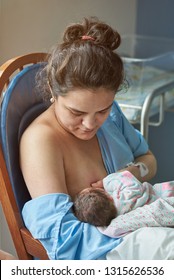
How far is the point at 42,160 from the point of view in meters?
1.49

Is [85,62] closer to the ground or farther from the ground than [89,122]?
farther from the ground

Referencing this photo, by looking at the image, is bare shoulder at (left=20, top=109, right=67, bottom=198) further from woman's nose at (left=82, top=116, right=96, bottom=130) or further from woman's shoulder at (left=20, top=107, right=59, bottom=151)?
woman's nose at (left=82, top=116, right=96, bottom=130)

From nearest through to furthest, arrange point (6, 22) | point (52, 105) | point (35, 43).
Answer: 1. point (52, 105)
2. point (6, 22)
3. point (35, 43)

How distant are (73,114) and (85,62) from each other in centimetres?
15

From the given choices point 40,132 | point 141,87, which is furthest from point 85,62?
point 141,87

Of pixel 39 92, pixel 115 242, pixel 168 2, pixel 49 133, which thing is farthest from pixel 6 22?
pixel 168 2

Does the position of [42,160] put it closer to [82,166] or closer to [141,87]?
[82,166]

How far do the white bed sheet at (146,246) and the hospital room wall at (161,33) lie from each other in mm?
1870

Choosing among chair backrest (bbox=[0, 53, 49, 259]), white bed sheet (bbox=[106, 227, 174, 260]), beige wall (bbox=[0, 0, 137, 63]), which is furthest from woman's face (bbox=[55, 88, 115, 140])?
beige wall (bbox=[0, 0, 137, 63])

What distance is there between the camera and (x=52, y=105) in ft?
5.43

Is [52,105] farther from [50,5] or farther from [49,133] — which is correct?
[50,5]

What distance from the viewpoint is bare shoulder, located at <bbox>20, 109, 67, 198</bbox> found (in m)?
1.47
